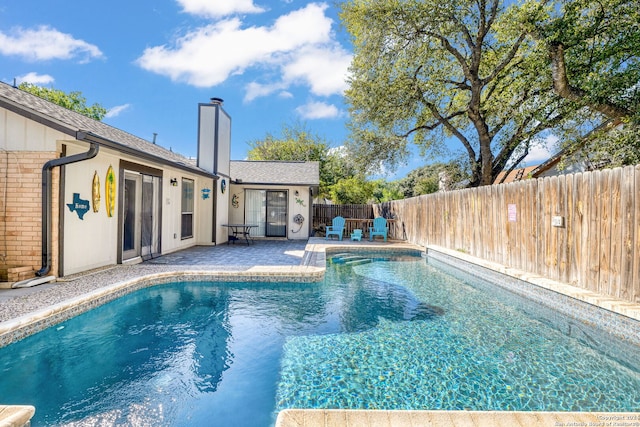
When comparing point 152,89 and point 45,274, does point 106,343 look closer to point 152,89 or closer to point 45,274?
point 45,274

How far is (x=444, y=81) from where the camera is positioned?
43.6ft

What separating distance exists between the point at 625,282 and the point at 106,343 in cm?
620

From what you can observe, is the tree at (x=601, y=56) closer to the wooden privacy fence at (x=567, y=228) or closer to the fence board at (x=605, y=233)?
the wooden privacy fence at (x=567, y=228)

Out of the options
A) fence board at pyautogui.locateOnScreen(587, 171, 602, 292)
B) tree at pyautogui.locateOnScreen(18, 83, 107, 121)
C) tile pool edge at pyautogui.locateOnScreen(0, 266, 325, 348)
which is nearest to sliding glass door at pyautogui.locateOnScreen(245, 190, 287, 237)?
tile pool edge at pyautogui.locateOnScreen(0, 266, 325, 348)

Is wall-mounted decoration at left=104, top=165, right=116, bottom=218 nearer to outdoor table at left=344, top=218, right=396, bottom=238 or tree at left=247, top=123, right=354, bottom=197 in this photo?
outdoor table at left=344, top=218, right=396, bottom=238

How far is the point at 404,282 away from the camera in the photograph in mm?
7004

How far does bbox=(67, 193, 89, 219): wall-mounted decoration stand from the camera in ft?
18.9

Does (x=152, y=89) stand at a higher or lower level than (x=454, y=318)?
higher

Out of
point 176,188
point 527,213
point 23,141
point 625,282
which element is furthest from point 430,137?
point 23,141

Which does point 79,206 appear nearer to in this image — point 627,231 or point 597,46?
point 627,231

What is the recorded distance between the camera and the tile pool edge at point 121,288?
3.59 metres

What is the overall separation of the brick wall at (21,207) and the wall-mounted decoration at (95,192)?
2.81 feet

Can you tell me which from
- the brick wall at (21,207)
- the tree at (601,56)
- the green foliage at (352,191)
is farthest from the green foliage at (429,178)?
the brick wall at (21,207)

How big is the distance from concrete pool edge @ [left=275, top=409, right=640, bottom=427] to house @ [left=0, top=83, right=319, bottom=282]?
16.8 ft
